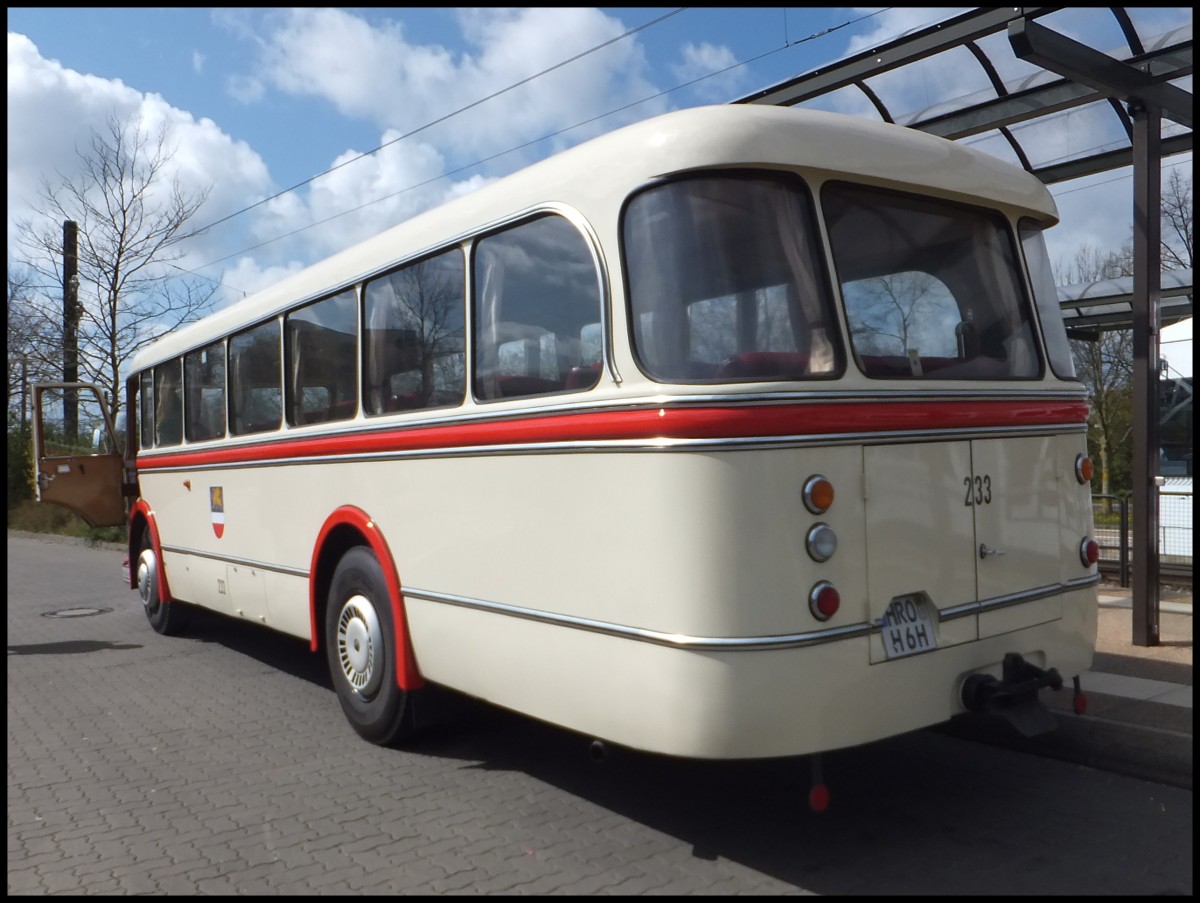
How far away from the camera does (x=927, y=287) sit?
4738 millimetres

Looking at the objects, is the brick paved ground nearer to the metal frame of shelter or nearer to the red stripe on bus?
the red stripe on bus

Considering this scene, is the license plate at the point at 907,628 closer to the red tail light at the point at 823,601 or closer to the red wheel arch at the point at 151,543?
the red tail light at the point at 823,601

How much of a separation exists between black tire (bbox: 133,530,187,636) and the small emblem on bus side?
1735 mm

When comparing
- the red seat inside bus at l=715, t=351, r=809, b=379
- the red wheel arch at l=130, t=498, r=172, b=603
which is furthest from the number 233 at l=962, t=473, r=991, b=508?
the red wheel arch at l=130, t=498, r=172, b=603

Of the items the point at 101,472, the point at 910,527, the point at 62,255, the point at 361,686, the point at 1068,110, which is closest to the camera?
the point at 910,527

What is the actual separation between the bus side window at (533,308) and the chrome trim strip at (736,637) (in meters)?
0.91

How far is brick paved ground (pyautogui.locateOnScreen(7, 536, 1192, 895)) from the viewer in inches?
164

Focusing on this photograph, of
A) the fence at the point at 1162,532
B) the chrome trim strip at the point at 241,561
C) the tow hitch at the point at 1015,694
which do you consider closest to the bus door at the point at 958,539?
the tow hitch at the point at 1015,694

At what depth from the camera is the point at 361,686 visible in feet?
20.0

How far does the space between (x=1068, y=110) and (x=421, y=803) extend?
6565mm

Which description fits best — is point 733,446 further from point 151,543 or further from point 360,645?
point 151,543

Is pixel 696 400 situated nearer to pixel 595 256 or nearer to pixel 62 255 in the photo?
pixel 595 256

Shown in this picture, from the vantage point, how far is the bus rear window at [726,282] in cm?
405

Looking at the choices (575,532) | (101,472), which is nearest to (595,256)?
(575,532)
